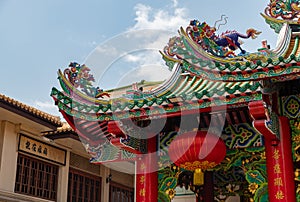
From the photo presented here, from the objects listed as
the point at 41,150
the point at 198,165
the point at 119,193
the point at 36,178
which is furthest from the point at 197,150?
the point at 119,193

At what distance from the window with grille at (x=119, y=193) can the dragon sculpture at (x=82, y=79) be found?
375 inches

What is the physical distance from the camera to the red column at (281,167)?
21.3 feet

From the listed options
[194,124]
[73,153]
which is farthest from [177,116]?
[73,153]

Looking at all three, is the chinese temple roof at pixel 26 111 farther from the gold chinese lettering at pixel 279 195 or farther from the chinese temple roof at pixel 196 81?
the gold chinese lettering at pixel 279 195

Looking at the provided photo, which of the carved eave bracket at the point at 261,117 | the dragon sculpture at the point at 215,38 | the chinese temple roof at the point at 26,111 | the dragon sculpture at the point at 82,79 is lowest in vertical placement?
the carved eave bracket at the point at 261,117

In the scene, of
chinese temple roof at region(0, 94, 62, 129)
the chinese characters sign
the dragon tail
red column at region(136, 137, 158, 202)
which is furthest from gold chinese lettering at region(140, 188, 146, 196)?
the chinese characters sign

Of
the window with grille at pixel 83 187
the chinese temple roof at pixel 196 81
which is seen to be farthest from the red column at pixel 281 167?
the window with grille at pixel 83 187

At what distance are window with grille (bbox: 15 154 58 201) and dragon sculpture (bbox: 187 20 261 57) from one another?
26.1 ft

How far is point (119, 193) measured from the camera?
17.4 meters

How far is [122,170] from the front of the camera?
17.1 m

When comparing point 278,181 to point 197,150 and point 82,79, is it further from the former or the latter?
point 82,79

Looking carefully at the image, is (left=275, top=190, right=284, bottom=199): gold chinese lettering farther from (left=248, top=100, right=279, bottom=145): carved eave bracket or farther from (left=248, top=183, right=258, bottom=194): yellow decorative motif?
(left=248, top=100, right=279, bottom=145): carved eave bracket

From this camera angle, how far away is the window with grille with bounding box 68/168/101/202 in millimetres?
15211

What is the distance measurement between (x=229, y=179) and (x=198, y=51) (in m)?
3.03
